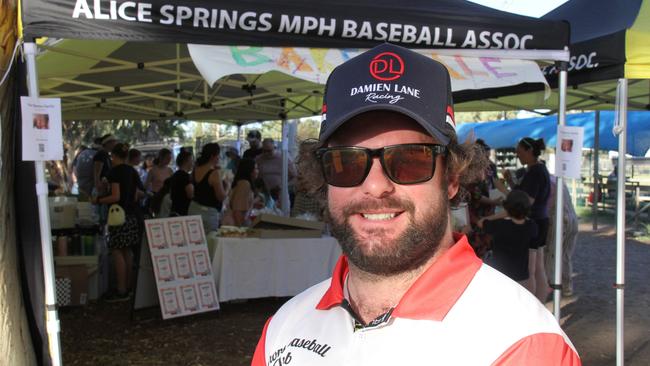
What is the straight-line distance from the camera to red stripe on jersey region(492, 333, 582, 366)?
102 centimetres

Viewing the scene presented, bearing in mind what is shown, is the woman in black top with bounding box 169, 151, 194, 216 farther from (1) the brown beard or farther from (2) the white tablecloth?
(1) the brown beard

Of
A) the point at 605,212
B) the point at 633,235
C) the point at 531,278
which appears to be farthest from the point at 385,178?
the point at 605,212

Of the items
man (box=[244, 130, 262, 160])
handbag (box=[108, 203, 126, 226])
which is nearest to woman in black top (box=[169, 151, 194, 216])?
handbag (box=[108, 203, 126, 226])

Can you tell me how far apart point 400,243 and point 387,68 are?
380 mm

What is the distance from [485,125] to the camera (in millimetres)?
24516

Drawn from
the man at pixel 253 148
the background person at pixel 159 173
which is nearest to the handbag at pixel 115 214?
the background person at pixel 159 173

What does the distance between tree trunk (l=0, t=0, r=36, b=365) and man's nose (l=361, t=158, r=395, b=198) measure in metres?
2.73

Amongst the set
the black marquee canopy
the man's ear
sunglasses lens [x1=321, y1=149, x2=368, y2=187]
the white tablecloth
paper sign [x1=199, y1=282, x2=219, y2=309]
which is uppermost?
the black marquee canopy

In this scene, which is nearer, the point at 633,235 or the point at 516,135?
the point at 633,235

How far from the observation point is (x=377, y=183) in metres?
1.29

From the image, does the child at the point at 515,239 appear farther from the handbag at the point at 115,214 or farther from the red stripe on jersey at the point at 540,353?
the red stripe on jersey at the point at 540,353

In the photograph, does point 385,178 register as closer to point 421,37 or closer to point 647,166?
point 421,37

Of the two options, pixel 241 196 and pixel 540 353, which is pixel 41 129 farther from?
pixel 241 196

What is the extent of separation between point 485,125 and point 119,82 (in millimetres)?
19413
